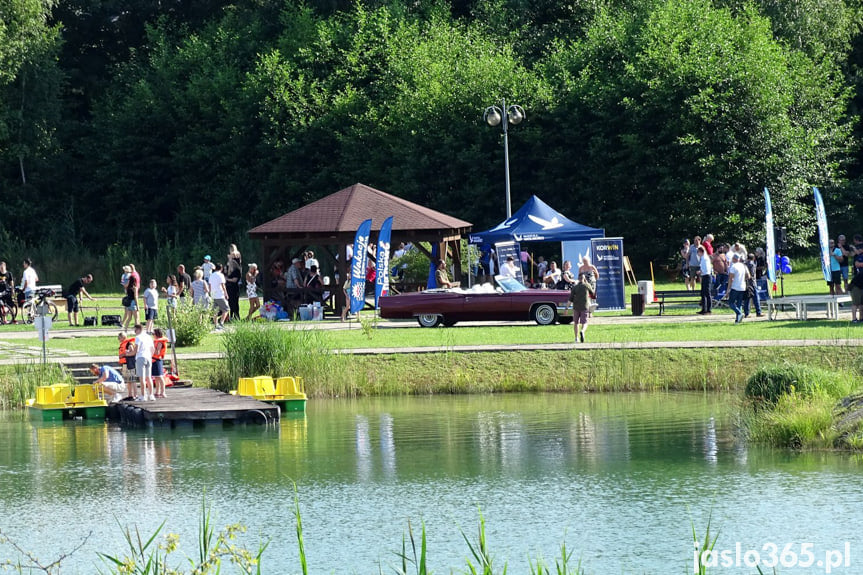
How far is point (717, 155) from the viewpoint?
48.8 m

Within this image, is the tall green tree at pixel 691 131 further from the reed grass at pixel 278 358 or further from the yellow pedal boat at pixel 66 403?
the yellow pedal boat at pixel 66 403

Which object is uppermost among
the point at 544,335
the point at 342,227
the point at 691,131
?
the point at 691,131

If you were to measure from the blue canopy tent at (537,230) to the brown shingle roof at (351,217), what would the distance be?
1076 millimetres

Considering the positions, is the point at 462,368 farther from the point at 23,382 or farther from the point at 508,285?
the point at 23,382

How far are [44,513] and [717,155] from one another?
36.1 metres

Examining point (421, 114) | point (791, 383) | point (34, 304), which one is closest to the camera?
point (791, 383)

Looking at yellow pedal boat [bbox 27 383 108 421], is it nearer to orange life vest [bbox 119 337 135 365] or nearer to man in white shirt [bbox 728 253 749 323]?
orange life vest [bbox 119 337 135 365]

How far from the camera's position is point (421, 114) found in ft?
177

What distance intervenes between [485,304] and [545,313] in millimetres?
1385

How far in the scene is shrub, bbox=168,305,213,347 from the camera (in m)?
29.2

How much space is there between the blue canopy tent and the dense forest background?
1183cm

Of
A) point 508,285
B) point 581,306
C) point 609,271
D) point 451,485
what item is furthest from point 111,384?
point 609,271

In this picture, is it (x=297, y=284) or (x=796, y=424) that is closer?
(x=796, y=424)

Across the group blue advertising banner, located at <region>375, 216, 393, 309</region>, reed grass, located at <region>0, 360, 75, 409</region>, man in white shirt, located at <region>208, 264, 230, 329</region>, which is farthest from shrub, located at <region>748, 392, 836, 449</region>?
man in white shirt, located at <region>208, 264, 230, 329</region>
